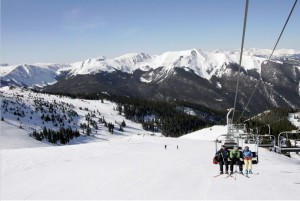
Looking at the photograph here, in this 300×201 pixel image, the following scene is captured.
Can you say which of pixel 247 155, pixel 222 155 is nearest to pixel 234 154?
pixel 222 155

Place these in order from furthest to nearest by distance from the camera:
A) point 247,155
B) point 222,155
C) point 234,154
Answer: point 247,155 → point 222,155 → point 234,154

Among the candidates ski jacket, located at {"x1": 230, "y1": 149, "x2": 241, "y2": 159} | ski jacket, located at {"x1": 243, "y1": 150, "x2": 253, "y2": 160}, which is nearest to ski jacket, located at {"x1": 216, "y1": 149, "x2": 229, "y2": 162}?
ski jacket, located at {"x1": 230, "y1": 149, "x2": 241, "y2": 159}

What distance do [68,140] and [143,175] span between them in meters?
167

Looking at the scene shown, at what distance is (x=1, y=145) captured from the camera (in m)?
154

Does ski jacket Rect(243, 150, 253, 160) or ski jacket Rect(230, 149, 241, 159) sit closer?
ski jacket Rect(230, 149, 241, 159)

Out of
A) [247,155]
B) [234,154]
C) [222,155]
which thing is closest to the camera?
[234,154]

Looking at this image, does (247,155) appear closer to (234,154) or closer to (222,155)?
(234,154)

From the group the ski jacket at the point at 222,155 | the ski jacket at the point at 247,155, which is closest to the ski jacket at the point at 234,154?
the ski jacket at the point at 222,155

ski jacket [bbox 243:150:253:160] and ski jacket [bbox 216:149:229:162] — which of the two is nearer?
ski jacket [bbox 216:149:229:162]

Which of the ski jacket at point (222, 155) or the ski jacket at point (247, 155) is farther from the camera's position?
the ski jacket at point (247, 155)

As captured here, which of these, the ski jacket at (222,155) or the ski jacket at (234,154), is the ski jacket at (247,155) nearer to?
the ski jacket at (234,154)

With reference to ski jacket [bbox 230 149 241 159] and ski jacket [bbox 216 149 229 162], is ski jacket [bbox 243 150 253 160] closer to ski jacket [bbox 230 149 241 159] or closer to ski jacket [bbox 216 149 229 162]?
ski jacket [bbox 230 149 241 159]

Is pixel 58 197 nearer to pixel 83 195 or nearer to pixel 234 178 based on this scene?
pixel 83 195

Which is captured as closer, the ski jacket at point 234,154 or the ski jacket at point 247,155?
the ski jacket at point 234,154
